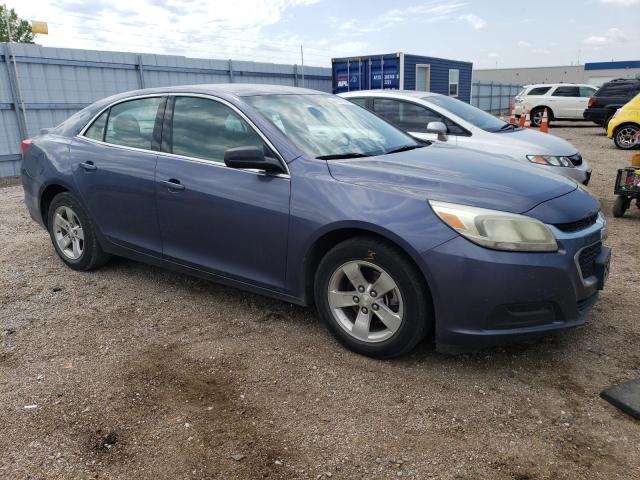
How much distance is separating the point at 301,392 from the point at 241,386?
13.4 inches

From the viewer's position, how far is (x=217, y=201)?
3596 millimetres

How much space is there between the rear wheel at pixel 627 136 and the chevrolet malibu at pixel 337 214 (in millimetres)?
11759

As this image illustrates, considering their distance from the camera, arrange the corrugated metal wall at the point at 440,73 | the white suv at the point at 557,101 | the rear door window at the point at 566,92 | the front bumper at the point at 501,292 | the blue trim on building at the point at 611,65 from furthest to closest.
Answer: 1. the blue trim on building at the point at 611,65
2. the rear door window at the point at 566,92
3. the white suv at the point at 557,101
4. the corrugated metal wall at the point at 440,73
5. the front bumper at the point at 501,292

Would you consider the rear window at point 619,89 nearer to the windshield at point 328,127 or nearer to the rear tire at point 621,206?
the rear tire at point 621,206

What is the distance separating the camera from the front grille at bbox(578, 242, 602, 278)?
9.64ft

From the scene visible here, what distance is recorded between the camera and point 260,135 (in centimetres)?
353

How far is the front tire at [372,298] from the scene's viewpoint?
2951 millimetres

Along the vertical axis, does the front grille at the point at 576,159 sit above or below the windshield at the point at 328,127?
below

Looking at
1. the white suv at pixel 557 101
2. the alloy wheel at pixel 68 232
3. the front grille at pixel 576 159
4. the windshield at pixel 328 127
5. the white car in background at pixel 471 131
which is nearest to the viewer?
the windshield at pixel 328 127

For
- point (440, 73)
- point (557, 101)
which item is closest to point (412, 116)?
point (440, 73)

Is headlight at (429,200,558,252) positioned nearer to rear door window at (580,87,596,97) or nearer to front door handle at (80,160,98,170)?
front door handle at (80,160,98,170)

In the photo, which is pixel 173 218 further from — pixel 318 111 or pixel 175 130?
pixel 318 111

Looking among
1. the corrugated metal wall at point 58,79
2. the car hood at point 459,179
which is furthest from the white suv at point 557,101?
the car hood at point 459,179

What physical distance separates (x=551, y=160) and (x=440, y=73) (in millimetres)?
14993
